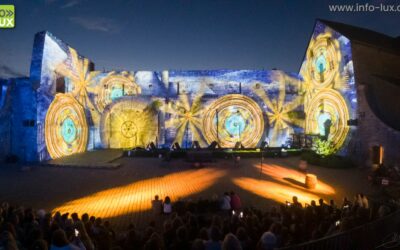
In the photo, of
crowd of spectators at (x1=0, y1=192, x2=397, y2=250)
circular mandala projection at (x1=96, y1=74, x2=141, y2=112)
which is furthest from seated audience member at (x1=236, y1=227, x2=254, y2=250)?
circular mandala projection at (x1=96, y1=74, x2=141, y2=112)

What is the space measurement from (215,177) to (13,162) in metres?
15.2

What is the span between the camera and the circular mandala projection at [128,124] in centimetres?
2794

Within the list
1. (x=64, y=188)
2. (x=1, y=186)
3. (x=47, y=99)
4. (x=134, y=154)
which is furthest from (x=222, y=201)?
(x=47, y=99)

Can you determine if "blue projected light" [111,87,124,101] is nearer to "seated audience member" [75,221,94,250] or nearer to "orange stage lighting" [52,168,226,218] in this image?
"orange stage lighting" [52,168,226,218]

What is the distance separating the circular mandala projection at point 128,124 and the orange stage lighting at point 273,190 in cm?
1561

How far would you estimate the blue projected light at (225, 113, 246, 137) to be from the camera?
92.6ft

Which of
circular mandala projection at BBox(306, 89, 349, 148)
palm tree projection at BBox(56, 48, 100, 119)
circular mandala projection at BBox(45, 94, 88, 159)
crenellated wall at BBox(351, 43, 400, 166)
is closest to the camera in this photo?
crenellated wall at BBox(351, 43, 400, 166)

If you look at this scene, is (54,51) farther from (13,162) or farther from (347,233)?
(347,233)

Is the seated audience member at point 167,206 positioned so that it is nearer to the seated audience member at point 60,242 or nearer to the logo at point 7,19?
the seated audience member at point 60,242

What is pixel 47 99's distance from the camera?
20.5 metres

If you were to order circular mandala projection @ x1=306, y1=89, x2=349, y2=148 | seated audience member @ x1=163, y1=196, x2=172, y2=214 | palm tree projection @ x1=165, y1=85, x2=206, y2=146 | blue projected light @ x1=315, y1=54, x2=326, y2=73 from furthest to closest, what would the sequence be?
palm tree projection @ x1=165, y1=85, x2=206, y2=146, blue projected light @ x1=315, y1=54, x2=326, y2=73, circular mandala projection @ x1=306, y1=89, x2=349, y2=148, seated audience member @ x1=163, y1=196, x2=172, y2=214

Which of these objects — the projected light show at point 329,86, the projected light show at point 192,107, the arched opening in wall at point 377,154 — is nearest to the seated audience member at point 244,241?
the arched opening in wall at point 377,154

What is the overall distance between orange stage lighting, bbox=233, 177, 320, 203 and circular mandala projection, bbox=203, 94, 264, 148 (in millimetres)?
13917

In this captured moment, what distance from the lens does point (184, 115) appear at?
2811 cm
